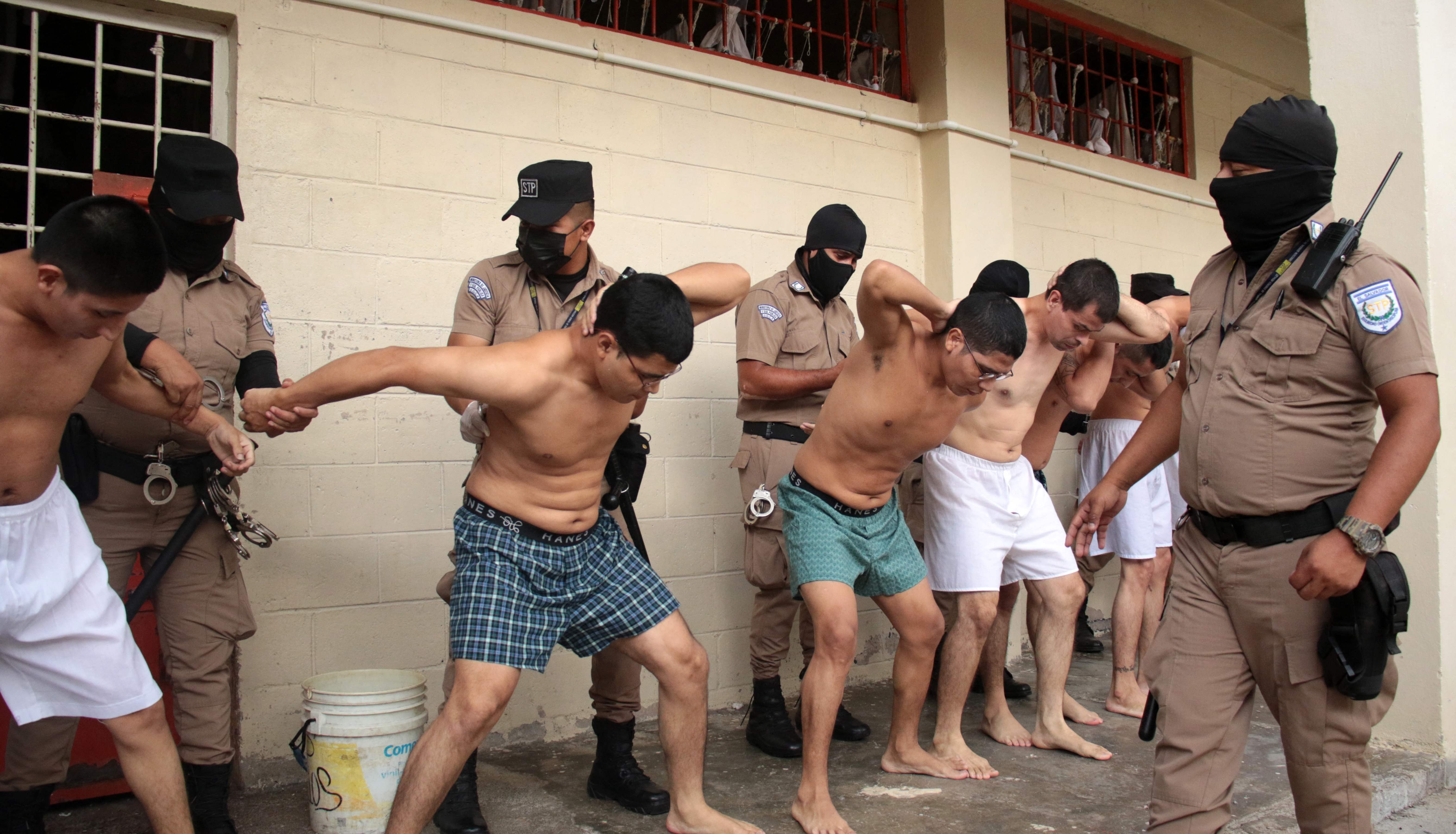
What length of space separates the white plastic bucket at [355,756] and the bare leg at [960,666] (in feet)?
6.39

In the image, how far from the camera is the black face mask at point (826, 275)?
4.20 m

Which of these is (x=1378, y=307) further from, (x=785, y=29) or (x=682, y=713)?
(x=785, y=29)

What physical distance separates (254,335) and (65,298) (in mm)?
963

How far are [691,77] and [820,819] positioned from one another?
3.17 metres

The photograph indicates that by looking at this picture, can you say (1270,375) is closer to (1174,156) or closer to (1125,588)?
(1125,588)

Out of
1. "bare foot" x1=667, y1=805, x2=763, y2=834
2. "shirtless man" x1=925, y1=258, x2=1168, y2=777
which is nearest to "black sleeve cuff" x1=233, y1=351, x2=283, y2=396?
"bare foot" x1=667, y1=805, x2=763, y2=834

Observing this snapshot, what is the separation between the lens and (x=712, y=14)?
5.00 metres

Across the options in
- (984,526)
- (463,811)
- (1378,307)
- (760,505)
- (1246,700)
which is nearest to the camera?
(1378,307)

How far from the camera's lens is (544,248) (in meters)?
3.42

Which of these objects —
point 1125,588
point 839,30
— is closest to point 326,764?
point 1125,588

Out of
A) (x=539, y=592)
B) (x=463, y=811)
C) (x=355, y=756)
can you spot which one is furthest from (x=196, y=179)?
(x=463, y=811)

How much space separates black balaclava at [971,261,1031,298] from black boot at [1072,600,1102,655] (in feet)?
7.41

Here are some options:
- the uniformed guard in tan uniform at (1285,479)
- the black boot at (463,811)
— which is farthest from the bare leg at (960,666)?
the black boot at (463,811)

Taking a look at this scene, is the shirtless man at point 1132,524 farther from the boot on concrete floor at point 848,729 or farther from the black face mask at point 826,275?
the black face mask at point 826,275
